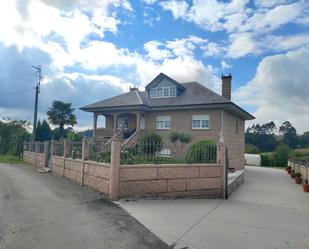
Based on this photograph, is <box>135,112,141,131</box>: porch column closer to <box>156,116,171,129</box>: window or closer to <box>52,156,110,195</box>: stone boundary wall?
<box>156,116,171,129</box>: window

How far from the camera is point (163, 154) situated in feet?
39.3

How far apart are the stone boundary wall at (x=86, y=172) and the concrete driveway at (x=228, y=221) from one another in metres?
Answer: 1.82

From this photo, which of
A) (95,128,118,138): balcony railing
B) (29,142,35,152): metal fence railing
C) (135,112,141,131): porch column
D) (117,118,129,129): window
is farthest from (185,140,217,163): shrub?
(29,142,35,152): metal fence railing

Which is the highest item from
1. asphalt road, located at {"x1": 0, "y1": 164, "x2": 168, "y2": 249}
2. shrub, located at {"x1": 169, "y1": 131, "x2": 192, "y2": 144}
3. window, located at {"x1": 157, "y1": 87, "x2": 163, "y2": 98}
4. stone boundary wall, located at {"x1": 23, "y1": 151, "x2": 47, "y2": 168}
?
window, located at {"x1": 157, "y1": 87, "x2": 163, "y2": 98}

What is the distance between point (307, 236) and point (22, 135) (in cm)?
3363

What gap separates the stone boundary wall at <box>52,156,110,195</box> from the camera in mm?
11242

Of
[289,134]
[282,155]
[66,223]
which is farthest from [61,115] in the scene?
[289,134]

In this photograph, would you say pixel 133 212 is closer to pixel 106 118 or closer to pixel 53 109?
pixel 106 118

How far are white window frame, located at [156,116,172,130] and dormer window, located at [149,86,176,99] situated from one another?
91.4 inches

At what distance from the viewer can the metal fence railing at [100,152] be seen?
11.8 meters

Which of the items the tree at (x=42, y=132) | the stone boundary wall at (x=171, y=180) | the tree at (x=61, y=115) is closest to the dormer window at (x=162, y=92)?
the stone boundary wall at (x=171, y=180)

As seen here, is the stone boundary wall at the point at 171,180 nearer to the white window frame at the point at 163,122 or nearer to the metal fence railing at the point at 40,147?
the white window frame at the point at 163,122

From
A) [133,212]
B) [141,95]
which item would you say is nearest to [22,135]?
[141,95]

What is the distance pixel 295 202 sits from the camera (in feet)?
38.5
